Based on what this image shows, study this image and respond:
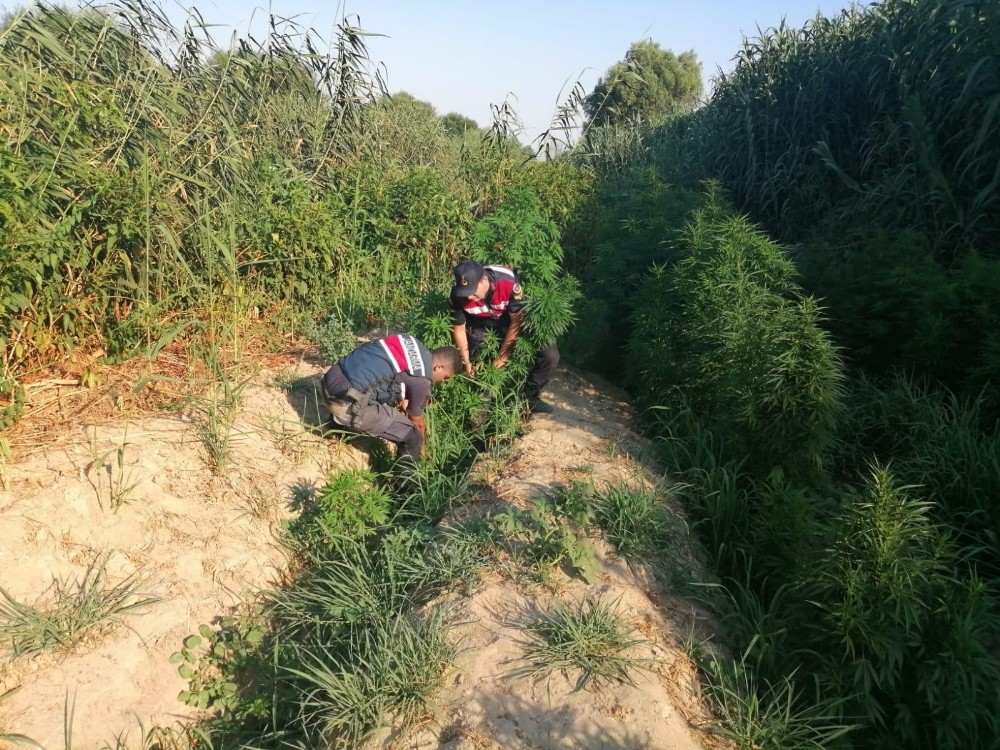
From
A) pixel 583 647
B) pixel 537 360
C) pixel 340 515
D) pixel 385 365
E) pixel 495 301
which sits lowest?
pixel 340 515

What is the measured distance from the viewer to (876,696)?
3.08 meters

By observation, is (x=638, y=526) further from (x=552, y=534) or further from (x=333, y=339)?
(x=333, y=339)

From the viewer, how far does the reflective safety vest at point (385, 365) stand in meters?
4.61

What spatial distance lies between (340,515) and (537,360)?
6.44ft

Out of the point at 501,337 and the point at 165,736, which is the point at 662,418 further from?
the point at 165,736

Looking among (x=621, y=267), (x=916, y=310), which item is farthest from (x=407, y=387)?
(x=916, y=310)

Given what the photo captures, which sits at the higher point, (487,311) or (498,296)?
(498,296)

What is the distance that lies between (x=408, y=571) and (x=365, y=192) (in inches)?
180

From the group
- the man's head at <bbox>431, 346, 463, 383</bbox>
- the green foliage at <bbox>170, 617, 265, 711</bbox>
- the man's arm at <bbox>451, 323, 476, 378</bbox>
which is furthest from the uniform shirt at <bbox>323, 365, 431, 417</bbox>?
the green foliage at <bbox>170, 617, 265, 711</bbox>

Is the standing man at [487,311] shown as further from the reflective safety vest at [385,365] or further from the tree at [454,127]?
the tree at [454,127]

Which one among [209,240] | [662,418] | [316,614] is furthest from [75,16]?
[662,418]

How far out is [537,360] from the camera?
17.7ft

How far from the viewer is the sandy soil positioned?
9.77ft

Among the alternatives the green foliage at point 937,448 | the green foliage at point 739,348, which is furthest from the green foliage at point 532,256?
the green foliage at point 937,448
